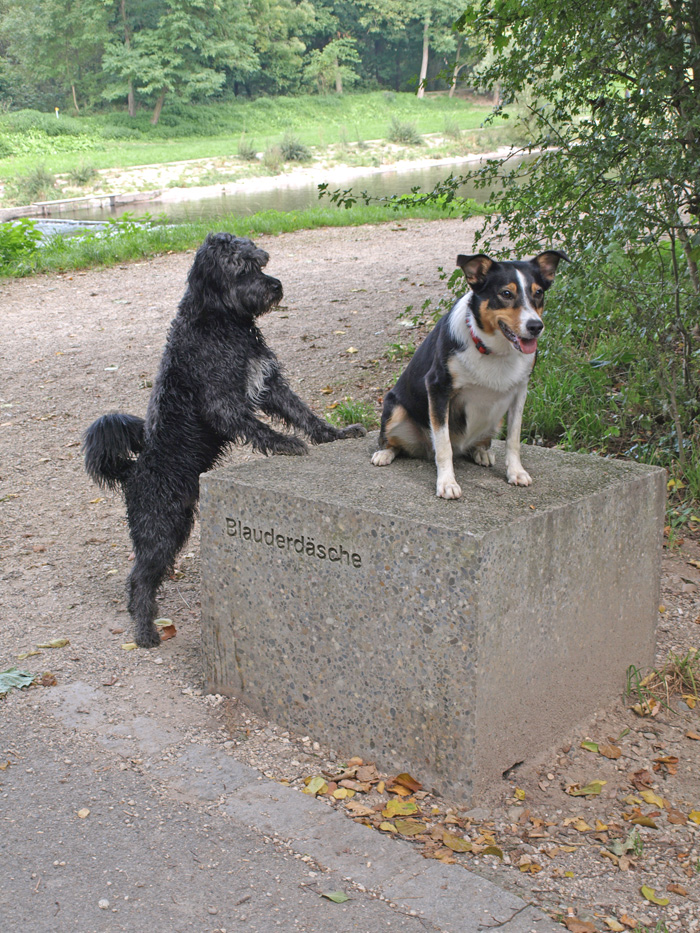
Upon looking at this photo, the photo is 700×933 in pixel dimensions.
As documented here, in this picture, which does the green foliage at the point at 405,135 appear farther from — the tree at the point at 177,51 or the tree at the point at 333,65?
the tree at the point at 333,65

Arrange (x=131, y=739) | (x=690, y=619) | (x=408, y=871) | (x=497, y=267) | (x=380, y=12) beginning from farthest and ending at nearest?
(x=380, y=12), (x=690, y=619), (x=131, y=739), (x=497, y=267), (x=408, y=871)

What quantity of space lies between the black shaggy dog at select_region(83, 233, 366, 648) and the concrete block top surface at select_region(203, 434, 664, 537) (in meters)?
0.22

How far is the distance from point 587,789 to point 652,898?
53 cm

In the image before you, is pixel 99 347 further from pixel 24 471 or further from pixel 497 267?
pixel 497 267

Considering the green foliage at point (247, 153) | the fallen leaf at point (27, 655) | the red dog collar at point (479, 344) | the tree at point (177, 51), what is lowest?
the fallen leaf at point (27, 655)

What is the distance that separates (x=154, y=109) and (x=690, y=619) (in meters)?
51.0

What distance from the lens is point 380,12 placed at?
187ft

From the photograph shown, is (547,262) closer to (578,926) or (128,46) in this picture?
(578,926)

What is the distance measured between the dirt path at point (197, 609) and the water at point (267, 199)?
857 cm

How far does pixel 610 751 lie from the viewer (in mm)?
3408

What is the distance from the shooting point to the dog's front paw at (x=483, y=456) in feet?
12.0

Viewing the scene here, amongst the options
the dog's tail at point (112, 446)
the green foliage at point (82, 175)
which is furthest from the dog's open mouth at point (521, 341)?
the green foliage at point (82, 175)

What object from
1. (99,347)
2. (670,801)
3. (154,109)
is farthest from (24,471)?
(154,109)

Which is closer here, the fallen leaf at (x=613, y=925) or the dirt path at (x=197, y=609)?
the fallen leaf at (x=613, y=925)
